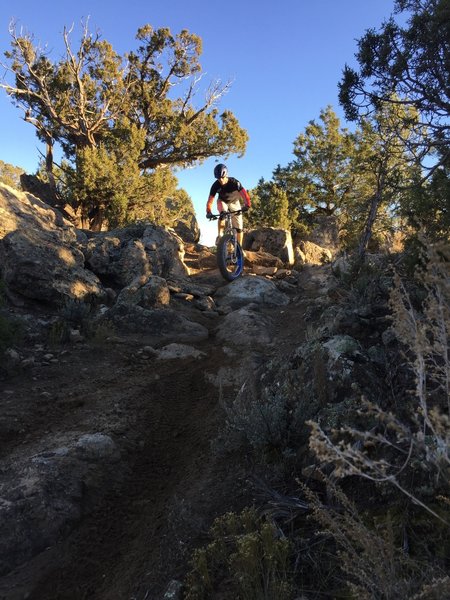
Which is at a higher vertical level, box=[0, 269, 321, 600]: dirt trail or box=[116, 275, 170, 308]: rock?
box=[116, 275, 170, 308]: rock

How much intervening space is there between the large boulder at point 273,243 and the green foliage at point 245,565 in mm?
12450

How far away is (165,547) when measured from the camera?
2.44 m

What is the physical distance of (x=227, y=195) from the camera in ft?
30.7

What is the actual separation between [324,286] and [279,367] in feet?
20.7

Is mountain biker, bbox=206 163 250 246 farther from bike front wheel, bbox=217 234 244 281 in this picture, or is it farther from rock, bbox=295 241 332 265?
rock, bbox=295 241 332 265

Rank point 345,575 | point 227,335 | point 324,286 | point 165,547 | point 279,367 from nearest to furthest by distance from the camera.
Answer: point 345,575 < point 165,547 < point 279,367 < point 227,335 < point 324,286

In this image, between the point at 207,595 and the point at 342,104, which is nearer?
the point at 207,595

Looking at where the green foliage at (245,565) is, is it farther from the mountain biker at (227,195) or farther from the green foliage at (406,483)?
the mountain biker at (227,195)

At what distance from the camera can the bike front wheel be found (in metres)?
9.41

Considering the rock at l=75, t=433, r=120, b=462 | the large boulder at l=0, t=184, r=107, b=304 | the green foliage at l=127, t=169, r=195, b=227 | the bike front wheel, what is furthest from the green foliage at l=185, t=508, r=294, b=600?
the green foliage at l=127, t=169, r=195, b=227

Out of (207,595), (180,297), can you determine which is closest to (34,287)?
(180,297)

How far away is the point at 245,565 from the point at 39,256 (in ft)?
21.6

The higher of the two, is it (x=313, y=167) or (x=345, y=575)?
(x=313, y=167)

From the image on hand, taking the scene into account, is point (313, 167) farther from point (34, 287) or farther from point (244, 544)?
point (244, 544)
